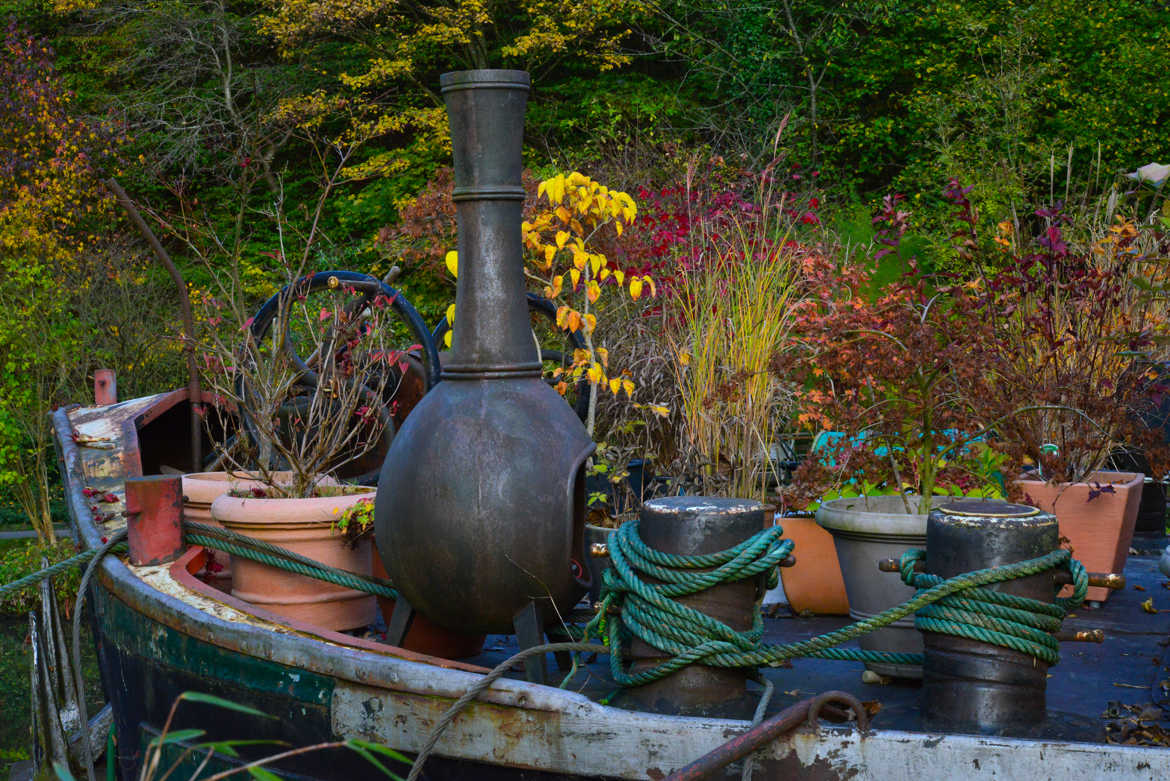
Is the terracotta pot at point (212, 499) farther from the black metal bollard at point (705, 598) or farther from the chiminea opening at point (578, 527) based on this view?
the black metal bollard at point (705, 598)

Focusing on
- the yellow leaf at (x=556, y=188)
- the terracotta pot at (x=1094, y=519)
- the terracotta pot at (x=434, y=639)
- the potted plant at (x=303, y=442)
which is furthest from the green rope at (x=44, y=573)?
the terracotta pot at (x=1094, y=519)

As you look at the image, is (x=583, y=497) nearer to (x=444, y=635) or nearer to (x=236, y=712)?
(x=444, y=635)

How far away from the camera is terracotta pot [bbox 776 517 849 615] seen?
11.8 ft

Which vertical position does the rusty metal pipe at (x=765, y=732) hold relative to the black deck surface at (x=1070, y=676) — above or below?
above

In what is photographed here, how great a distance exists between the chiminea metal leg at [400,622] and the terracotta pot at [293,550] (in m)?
0.32

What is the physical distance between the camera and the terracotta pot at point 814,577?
359 centimetres

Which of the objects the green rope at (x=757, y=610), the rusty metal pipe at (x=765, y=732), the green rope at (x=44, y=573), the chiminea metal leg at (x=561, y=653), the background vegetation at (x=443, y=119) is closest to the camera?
the rusty metal pipe at (x=765, y=732)

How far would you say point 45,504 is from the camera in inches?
409

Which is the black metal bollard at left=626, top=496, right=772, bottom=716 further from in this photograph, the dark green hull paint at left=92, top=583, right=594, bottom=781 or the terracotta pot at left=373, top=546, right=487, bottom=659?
the terracotta pot at left=373, top=546, right=487, bottom=659

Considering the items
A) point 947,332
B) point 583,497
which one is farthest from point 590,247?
point 583,497

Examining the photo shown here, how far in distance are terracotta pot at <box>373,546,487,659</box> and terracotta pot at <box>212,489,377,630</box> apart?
0.15m

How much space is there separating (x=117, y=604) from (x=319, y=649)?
1.07 metres

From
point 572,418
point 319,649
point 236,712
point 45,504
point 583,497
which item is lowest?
point 45,504

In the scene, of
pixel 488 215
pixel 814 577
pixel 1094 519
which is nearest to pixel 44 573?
pixel 488 215
